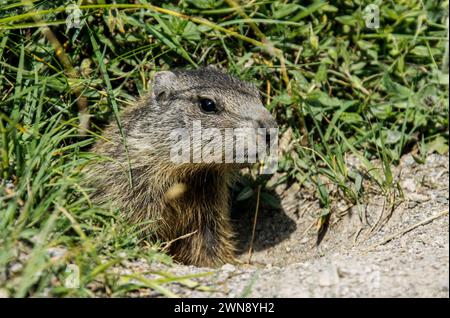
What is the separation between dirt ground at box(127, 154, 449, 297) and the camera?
3.47 m

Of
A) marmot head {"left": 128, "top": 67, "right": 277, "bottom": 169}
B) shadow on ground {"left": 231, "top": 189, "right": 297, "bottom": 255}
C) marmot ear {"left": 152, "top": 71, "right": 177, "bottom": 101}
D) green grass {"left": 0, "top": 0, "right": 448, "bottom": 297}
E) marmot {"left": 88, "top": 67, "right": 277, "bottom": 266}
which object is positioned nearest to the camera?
marmot head {"left": 128, "top": 67, "right": 277, "bottom": 169}

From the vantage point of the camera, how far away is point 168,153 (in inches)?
190

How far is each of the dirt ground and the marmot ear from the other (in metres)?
1.42

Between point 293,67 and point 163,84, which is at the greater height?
point 163,84

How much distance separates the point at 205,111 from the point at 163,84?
17.8 inches

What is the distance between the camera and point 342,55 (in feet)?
19.6

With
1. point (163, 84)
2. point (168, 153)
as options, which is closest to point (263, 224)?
point (168, 153)

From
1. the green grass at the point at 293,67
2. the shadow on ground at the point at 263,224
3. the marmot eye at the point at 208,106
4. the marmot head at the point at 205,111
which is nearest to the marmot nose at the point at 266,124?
the marmot head at the point at 205,111

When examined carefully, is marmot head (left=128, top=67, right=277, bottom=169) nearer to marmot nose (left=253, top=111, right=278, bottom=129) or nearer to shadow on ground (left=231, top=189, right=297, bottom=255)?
marmot nose (left=253, top=111, right=278, bottom=129)

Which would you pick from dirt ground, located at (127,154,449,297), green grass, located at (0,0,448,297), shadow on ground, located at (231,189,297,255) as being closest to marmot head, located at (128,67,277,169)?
green grass, located at (0,0,448,297)

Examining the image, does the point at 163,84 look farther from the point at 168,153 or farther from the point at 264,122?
the point at 264,122
